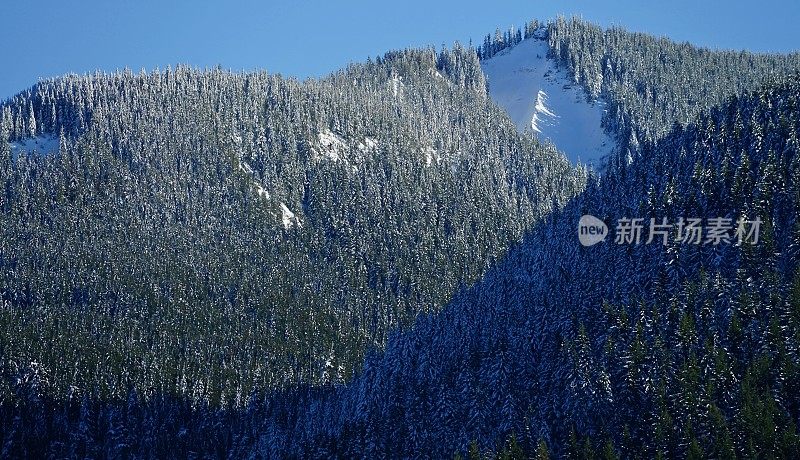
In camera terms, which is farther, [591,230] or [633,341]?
[591,230]

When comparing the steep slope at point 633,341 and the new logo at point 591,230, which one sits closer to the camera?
the steep slope at point 633,341

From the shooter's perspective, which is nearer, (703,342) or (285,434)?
(703,342)

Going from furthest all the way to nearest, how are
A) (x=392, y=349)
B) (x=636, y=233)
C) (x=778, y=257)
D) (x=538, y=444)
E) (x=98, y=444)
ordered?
(x=98, y=444) → (x=392, y=349) → (x=636, y=233) → (x=778, y=257) → (x=538, y=444)

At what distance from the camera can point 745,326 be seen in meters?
107

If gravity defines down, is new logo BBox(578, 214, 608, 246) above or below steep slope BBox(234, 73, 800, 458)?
above

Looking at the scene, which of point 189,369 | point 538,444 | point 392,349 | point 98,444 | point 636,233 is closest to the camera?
point 538,444

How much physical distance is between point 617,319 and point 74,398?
341 feet

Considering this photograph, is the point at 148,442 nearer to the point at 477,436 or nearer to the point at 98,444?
the point at 98,444

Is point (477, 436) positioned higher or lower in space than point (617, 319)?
lower

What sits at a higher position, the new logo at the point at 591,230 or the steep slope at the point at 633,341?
the new logo at the point at 591,230

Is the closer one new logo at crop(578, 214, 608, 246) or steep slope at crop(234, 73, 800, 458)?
steep slope at crop(234, 73, 800, 458)

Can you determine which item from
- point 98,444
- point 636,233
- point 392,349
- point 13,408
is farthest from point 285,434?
point 636,233

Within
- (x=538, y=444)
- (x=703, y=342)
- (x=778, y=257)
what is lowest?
(x=538, y=444)

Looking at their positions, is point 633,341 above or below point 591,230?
below
